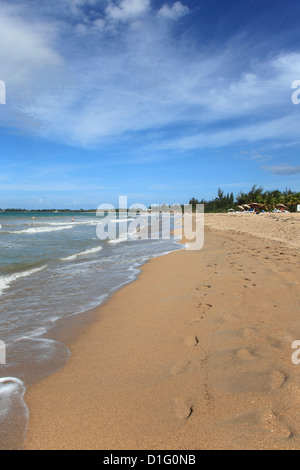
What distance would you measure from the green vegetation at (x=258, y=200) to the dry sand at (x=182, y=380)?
154 feet

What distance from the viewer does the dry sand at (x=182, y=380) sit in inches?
72.4

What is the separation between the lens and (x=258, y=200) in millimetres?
52312

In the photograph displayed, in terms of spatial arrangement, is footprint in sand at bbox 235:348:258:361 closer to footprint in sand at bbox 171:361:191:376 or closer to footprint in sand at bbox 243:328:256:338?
footprint in sand at bbox 243:328:256:338

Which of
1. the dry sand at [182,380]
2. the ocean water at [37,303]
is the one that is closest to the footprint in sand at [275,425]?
the dry sand at [182,380]

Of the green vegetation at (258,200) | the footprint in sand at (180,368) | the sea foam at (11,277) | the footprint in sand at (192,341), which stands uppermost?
the green vegetation at (258,200)

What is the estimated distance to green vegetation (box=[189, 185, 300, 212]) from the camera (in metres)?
46.8

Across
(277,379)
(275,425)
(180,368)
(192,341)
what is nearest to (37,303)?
(192,341)

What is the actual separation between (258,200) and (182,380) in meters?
54.9

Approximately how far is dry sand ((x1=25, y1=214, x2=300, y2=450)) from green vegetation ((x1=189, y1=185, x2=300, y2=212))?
154ft

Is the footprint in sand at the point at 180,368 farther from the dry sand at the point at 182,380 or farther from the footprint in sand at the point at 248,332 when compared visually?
the footprint in sand at the point at 248,332

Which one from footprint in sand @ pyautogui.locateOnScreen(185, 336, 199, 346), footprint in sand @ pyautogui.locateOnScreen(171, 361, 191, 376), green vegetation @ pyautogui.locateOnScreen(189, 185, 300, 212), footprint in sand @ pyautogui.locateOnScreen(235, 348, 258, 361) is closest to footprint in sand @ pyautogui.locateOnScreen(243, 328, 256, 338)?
footprint in sand @ pyautogui.locateOnScreen(235, 348, 258, 361)
